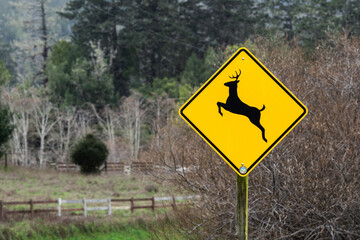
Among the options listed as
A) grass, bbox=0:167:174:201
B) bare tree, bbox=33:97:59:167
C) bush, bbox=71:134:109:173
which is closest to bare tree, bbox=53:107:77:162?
bare tree, bbox=33:97:59:167

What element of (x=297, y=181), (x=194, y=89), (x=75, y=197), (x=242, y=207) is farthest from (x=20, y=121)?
(x=242, y=207)

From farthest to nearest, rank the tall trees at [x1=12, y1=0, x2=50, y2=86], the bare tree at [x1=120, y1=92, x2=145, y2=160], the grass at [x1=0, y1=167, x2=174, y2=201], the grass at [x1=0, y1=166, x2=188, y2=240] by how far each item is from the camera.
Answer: the tall trees at [x1=12, y1=0, x2=50, y2=86], the bare tree at [x1=120, y1=92, x2=145, y2=160], the grass at [x1=0, y1=167, x2=174, y2=201], the grass at [x1=0, y1=166, x2=188, y2=240]

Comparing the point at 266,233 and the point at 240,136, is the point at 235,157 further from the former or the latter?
the point at 266,233

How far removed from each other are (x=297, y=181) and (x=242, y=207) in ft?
15.6

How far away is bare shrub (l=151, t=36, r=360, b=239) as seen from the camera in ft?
29.3

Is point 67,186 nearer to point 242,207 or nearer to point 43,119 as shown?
point 43,119

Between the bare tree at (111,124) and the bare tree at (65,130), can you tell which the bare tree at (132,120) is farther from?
the bare tree at (65,130)

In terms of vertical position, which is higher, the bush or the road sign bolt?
the road sign bolt

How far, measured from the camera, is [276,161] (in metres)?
9.71

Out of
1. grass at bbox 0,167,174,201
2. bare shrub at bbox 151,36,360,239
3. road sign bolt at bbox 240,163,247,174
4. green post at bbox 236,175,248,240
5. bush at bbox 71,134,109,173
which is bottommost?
grass at bbox 0,167,174,201

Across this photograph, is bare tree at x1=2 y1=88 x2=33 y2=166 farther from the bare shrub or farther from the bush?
the bare shrub

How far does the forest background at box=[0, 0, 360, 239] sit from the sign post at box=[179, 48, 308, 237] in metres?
4.41

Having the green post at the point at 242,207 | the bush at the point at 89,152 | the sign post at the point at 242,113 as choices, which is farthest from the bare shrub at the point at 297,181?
the bush at the point at 89,152

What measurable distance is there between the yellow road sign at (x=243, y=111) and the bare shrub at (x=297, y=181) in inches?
168
